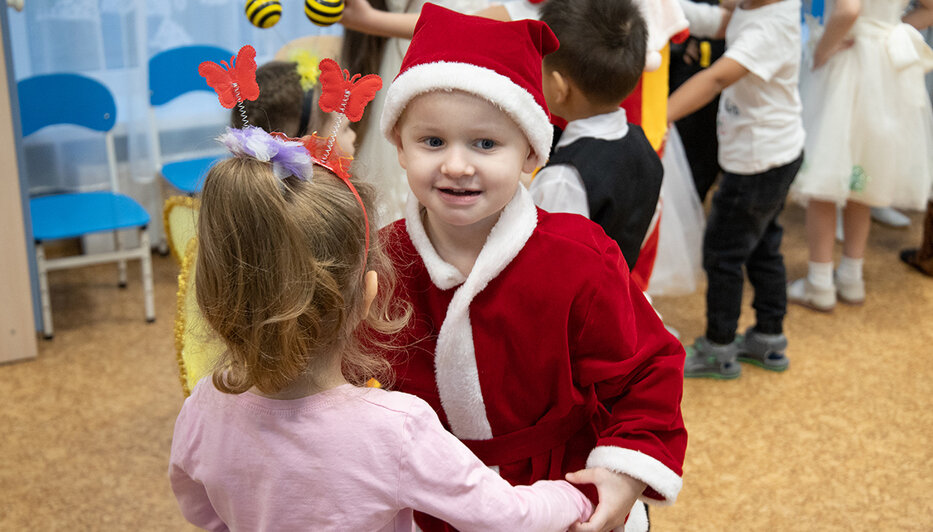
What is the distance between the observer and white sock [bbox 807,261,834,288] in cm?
298

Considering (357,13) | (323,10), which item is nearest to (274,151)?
(323,10)

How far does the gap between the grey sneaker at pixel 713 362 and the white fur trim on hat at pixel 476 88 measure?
1682 mm

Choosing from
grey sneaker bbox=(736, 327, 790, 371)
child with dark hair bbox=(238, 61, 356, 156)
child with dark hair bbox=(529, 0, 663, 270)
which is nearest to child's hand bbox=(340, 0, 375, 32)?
child with dark hair bbox=(238, 61, 356, 156)

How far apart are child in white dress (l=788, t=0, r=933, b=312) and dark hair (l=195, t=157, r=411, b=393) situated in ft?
7.28

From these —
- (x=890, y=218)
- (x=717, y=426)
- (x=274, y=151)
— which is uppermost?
(x=274, y=151)

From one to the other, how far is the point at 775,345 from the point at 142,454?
5.71 feet

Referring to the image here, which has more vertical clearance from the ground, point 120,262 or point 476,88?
point 476,88

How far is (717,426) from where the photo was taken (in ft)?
7.84

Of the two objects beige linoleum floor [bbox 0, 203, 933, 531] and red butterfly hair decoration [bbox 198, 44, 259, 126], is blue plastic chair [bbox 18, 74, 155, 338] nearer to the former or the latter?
beige linoleum floor [bbox 0, 203, 933, 531]

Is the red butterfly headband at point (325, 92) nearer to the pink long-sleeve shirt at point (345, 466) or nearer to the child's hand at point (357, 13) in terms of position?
the pink long-sleeve shirt at point (345, 466)

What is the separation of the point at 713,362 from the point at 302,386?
1907mm

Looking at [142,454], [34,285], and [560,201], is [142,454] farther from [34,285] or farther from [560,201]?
[560,201]

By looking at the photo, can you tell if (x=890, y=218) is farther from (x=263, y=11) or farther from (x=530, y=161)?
(x=530, y=161)

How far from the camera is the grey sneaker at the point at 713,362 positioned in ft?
8.55
